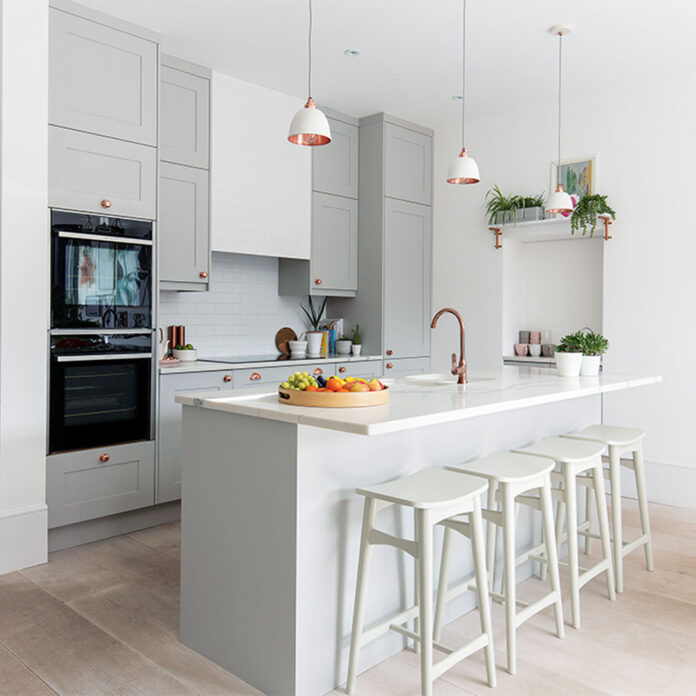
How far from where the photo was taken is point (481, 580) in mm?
2287

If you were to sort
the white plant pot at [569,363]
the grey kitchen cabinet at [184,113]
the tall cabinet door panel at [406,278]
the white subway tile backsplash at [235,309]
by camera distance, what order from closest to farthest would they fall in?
the white plant pot at [569,363] → the grey kitchen cabinet at [184,113] → the white subway tile backsplash at [235,309] → the tall cabinet door panel at [406,278]

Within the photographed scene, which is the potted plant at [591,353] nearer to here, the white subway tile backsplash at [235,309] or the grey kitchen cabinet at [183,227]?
the grey kitchen cabinet at [183,227]

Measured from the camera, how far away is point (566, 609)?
9.58 ft

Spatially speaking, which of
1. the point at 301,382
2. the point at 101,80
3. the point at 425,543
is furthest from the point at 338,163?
the point at 425,543

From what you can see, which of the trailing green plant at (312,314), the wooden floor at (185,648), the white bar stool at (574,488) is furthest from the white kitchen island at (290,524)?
the trailing green plant at (312,314)

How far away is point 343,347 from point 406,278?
0.82m

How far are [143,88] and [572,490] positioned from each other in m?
3.16

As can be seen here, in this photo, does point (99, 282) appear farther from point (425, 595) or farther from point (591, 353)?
point (591, 353)

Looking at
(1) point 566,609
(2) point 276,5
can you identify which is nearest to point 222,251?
(2) point 276,5

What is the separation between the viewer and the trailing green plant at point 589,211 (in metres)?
4.69

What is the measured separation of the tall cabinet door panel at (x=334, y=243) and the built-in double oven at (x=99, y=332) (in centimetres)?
164

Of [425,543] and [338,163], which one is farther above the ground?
[338,163]

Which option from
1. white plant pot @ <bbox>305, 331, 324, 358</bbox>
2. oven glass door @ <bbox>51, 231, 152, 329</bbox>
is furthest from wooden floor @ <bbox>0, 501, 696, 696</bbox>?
white plant pot @ <bbox>305, 331, 324, 358</bbox>

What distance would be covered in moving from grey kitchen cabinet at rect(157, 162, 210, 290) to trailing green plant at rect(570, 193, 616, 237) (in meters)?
2.58
